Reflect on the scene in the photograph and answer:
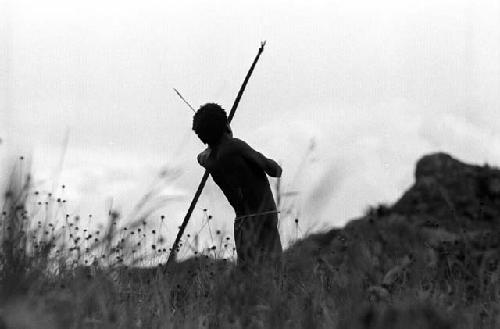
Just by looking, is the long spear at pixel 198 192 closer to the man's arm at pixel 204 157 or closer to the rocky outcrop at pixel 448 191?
the man's arm at pixel 204 157

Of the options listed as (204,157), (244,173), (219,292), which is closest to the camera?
(219,292)

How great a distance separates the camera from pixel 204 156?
25.3ft

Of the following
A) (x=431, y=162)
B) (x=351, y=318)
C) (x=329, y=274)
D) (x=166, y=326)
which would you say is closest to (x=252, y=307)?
(x=166, y=326)

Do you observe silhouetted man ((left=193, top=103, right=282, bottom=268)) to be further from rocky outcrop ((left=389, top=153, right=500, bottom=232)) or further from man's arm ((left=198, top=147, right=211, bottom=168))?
rocky outcrop ((left=389, top=153, right=500, bottom=232))

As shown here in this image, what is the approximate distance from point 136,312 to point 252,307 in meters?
0.70

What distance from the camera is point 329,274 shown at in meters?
7.19

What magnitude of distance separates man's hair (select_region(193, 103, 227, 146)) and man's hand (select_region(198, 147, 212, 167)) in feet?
0.54

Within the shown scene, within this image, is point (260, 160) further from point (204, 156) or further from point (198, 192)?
point (198, 192)

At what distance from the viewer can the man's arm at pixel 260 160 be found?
712 centimetres

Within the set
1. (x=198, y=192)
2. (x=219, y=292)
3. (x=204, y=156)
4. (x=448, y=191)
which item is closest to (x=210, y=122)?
(x=204, y=156)

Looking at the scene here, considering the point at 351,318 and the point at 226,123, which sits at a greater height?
the point at 226,123

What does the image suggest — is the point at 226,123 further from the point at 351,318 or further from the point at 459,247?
the point at 351,318

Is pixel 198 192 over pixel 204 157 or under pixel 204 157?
under

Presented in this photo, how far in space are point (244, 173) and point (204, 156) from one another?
536mm
